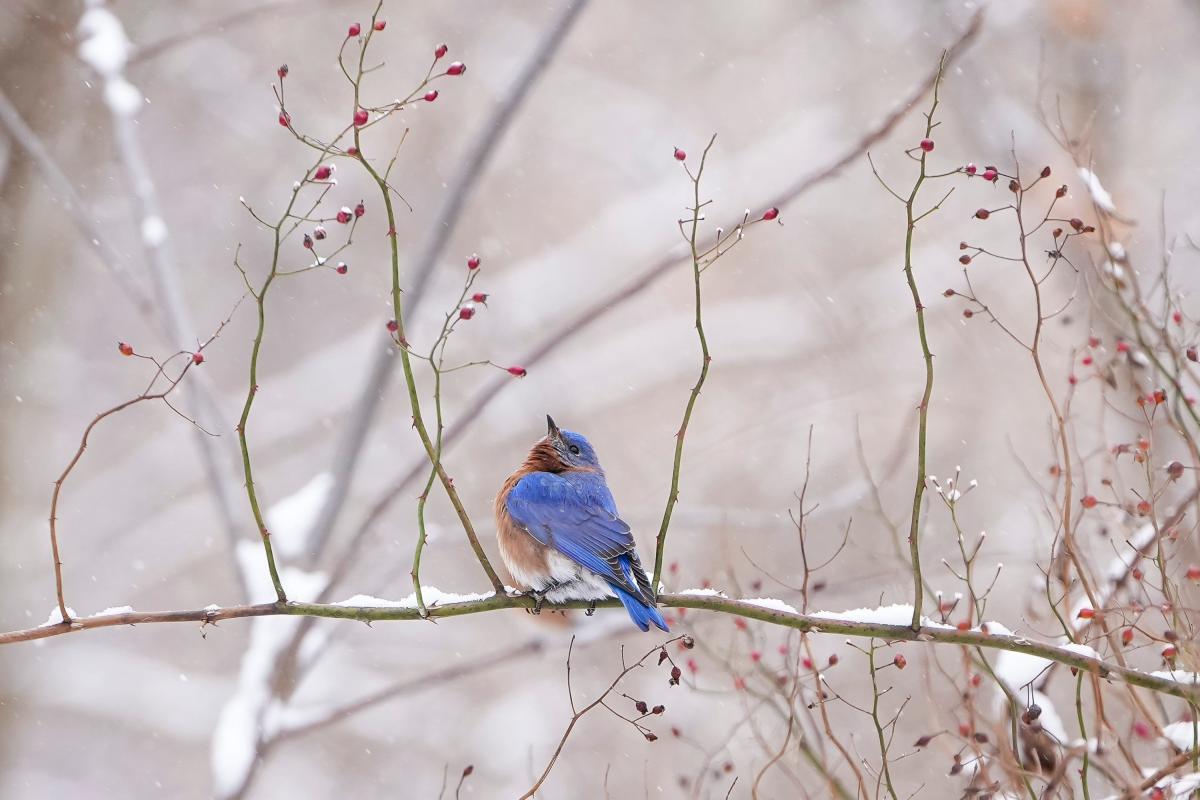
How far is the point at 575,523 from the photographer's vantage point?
15.2ft

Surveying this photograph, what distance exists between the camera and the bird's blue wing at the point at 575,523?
4.21 meters

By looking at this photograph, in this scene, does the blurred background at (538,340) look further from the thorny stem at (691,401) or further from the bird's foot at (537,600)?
the thorny stem at (691,401)

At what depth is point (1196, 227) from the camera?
9883 mm

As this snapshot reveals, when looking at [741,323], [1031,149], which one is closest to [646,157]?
[741,323]

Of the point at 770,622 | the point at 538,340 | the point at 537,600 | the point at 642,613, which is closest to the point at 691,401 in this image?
the point at 770,622

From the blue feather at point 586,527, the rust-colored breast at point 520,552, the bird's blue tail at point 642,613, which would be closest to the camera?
the bird's blue tail at point 642,613

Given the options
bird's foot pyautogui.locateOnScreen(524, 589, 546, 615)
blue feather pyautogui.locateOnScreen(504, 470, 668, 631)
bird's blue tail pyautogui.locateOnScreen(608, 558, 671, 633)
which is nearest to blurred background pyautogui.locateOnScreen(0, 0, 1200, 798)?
blue feather pyautogui.locateOnScreen(504, 470, 668, 631)

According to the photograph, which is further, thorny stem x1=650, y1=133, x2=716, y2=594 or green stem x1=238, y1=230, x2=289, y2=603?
thorny stem x1=650, y1=133, x2=716, y2=594

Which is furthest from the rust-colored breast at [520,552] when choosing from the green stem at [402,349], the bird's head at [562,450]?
the green stem at [402,349]

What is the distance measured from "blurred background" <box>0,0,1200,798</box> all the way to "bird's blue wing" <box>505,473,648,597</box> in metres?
4.35

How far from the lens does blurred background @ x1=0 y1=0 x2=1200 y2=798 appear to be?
10.9 meters

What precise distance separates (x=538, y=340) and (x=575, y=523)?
5.17 meters

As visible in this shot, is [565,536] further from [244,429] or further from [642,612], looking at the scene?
[244,429]

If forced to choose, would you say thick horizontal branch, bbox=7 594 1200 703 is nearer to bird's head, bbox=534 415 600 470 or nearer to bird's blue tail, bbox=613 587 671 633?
bird's blue tail, bbox=613 587 671 633
